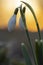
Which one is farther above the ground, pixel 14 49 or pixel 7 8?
pixel 7 8

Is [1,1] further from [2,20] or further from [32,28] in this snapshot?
[32,28]

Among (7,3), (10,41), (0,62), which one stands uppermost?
(7,3)

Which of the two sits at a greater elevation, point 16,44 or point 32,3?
point 32,3

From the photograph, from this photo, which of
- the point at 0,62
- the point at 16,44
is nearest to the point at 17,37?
the point at 16,44

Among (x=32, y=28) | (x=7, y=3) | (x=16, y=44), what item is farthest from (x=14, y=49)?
(x=7, y=3)

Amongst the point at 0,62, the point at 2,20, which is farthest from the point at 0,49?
the point at 2,20

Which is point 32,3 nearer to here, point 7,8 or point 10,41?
point 7,8

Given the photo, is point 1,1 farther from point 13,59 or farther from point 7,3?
point 13,59

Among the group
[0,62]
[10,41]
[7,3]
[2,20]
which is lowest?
[0,62]
